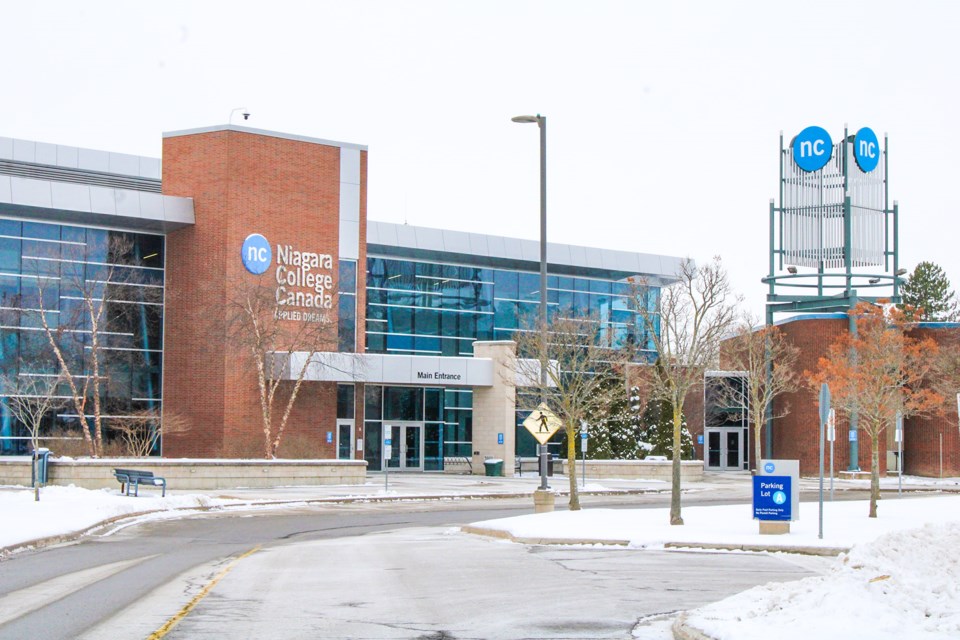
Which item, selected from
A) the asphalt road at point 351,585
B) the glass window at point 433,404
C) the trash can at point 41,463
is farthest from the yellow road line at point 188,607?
the glass window at point 433,404

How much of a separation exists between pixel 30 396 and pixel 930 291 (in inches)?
2729

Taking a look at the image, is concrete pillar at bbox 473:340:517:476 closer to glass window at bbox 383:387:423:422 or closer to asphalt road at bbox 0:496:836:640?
glass window at bbox 383:387:423:422

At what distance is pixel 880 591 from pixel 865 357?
2420 cm

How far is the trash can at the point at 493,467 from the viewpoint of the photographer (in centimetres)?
5366

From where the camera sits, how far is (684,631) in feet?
34.1

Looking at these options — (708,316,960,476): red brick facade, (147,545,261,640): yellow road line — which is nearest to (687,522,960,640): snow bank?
(147,545,261,640): yellow road line

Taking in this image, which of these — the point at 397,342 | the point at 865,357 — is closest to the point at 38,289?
the point at 397,342

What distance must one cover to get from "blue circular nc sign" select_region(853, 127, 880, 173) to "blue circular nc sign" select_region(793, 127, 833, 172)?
1182 mm

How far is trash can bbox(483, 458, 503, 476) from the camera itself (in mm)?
53656

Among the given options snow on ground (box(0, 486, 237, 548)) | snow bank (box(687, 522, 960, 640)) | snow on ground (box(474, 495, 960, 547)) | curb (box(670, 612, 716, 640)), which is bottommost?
snow on ground (box(0, 486, 237, 548))

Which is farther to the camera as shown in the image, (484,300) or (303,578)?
(484,300)

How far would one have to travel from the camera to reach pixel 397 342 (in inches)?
2403

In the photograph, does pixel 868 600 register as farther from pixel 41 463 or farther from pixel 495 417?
pixel 495 417

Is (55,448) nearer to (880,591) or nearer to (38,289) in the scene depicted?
(38,289)
